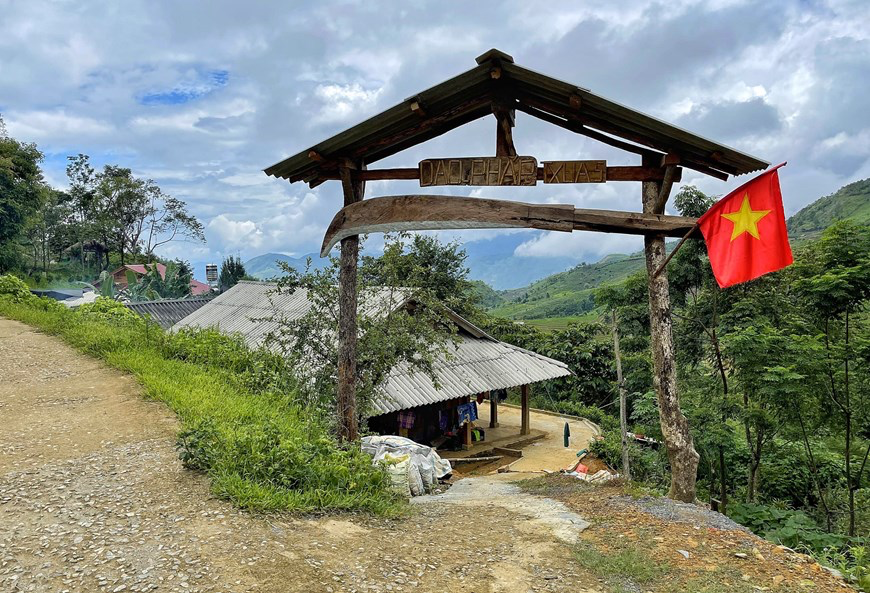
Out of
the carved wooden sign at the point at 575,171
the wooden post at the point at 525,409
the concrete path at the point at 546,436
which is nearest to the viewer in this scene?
the carved wooden sign at the point at 575,171

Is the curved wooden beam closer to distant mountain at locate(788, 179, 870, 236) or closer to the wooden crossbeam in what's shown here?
the wooden crossbeam

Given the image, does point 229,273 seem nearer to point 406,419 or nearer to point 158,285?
point 158,285

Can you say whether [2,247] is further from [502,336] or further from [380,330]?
[380,330]

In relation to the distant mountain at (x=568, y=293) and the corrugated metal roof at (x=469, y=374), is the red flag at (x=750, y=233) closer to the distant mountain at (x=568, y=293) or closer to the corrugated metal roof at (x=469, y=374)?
the corrugated metal roof at (x=469, y=374)

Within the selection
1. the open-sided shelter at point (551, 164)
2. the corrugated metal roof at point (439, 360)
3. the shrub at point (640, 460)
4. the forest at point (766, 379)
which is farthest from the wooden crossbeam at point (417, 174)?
the shrub at point (640, 460)

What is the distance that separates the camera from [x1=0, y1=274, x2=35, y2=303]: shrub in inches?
658

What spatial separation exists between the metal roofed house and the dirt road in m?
6.30

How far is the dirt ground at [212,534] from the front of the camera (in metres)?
4.00

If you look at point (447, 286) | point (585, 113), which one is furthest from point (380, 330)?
point (447, 286)

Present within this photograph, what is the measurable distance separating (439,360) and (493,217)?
9469mm

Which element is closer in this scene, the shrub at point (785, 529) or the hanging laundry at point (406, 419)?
the shrub at point (785, 529)

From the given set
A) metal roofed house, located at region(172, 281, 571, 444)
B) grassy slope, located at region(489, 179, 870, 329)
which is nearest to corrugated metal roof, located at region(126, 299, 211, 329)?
metal roofed house, located at region(172, 281, 571, 444)

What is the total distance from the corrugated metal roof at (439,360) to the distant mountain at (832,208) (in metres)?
56.7

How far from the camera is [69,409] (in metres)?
7.61
